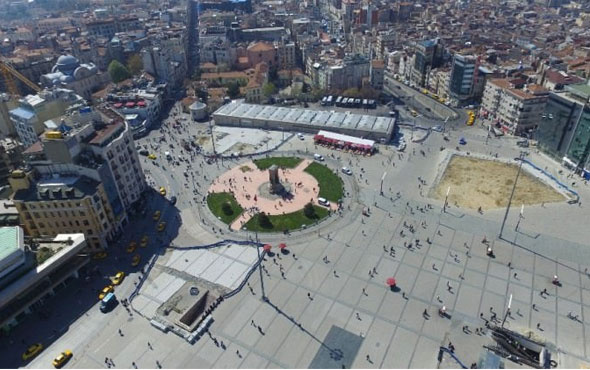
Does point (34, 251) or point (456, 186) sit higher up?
point (34, 251)

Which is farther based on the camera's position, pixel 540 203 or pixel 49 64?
pixel 49 64

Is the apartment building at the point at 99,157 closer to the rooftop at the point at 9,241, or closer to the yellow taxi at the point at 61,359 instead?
the rooftop at the point at 9,241

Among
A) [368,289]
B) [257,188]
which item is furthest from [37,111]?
[368,289]

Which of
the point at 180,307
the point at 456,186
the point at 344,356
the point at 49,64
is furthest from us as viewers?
the point at 49,64

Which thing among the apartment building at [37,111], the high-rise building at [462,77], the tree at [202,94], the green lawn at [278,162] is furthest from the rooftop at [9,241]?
the high-rise building at [462,77]

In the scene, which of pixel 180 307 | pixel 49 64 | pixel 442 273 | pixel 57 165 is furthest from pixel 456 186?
pixel 49 64

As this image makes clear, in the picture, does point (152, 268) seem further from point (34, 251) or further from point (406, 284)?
point (406, 284)

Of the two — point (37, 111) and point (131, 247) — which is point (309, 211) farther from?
point (37, 111)
